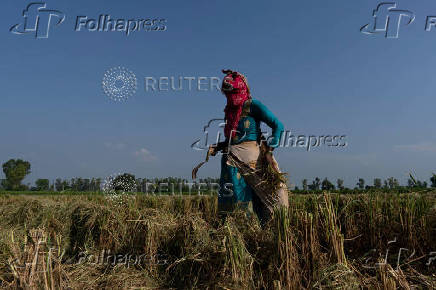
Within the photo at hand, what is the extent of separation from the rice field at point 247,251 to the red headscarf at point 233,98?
44.2 inches

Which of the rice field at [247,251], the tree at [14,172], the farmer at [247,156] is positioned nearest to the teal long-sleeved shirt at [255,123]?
the farmer at [247,156]

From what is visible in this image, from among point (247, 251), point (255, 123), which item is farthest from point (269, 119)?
point (247, 251)

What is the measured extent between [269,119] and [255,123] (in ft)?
0.64

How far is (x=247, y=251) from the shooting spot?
254 centimetres

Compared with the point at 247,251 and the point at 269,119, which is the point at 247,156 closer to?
A: the point at 269,119

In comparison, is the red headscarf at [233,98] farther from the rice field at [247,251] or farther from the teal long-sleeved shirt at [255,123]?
the rice field at [247,251]

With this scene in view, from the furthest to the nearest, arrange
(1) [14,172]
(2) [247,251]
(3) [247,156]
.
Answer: (1) [14,172]
(3) [247,156]
(2) [247,251]

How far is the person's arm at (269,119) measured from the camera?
3.89 metres

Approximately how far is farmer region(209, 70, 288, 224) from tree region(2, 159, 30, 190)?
65763mm

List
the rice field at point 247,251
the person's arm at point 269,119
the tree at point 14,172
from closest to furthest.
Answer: the rice field at point 247,251 → the person's arm at point 269,119 → the tree at point 14,172

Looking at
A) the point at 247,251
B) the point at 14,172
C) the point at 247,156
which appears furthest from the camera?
the point at 14,172

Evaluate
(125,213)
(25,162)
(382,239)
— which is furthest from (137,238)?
(25,162)

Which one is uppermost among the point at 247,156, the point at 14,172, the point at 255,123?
the point at 255,123

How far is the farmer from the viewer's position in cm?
364
